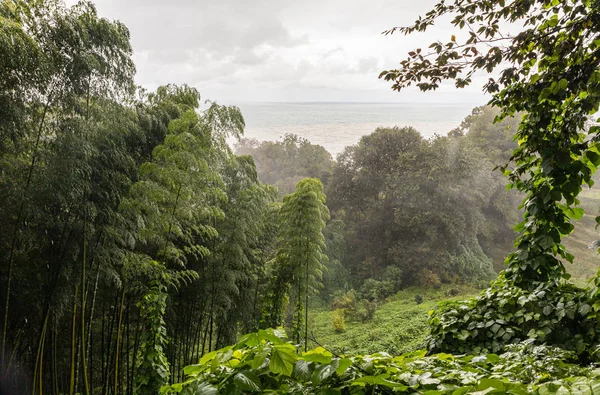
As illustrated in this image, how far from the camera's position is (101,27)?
3342 mm

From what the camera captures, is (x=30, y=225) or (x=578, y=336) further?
(x=30, y=225)

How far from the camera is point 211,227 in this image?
4.68 metres

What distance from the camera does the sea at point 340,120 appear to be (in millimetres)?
16125

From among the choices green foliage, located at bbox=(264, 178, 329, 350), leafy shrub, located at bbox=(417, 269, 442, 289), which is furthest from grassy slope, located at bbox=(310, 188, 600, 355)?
green foliage, located at bbox=(264, 178, 329, 350)

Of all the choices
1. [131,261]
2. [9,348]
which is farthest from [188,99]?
[9,348]

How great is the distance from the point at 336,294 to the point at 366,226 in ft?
10.7

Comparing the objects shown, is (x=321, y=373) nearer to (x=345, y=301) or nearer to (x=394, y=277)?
(x=345, y=301)

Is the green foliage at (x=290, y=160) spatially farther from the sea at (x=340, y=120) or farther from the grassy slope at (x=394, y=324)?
the grassy slope at (x=394, y=324)

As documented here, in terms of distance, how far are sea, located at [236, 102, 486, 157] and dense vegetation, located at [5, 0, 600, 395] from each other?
32.3 feet

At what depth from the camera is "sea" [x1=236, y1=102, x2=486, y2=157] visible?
52.9 feet

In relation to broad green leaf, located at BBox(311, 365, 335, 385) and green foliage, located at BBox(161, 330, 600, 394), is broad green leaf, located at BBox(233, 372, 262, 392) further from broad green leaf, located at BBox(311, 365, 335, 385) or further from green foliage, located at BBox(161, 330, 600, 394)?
broad green leaf, located at BBox(311, 365, 335, 385)

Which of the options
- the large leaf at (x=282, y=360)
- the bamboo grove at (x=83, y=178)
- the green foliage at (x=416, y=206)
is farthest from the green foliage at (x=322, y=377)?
the green foliage at (x=416, y=206)

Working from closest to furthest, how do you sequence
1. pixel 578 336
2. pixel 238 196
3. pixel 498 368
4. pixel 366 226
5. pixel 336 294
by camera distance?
pixel 498 368, pixel 578 336, pixel 238 196, pixel 336 294, pixel 366 226

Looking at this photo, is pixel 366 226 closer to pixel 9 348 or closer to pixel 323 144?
pixel 323 144
